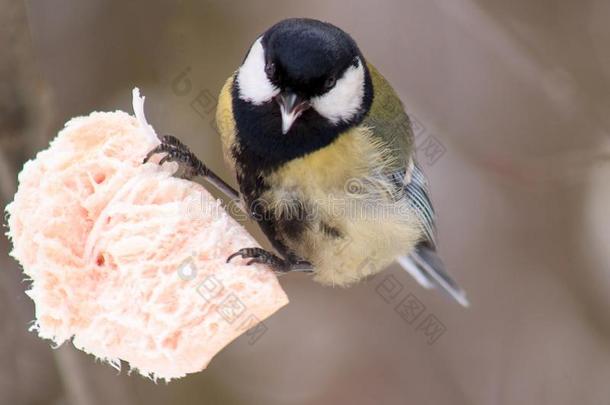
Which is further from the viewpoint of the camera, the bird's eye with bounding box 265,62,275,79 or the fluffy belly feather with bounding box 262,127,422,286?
the fluffy belly feather with bounding box 262,127,422,286

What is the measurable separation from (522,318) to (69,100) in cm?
125

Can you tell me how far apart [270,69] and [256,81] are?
0.07 meters

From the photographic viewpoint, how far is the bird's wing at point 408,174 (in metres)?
1.45

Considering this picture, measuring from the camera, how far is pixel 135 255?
1062 millimetres

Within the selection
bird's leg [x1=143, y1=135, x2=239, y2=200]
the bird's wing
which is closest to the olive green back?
the bird's wing

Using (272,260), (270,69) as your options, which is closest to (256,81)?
(270,69)

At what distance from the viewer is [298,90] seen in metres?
1.18

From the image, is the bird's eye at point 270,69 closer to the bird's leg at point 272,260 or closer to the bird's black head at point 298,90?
the bird's black head at point 298,90

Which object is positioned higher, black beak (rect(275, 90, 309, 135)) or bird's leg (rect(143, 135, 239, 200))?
bird's leg (rect(143, 135, 239, 200))

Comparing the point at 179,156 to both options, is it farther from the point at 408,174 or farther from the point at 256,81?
the point at 408,174

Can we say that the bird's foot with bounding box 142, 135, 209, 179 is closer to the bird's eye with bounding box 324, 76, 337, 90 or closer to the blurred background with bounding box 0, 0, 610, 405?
the bird's eye with bounding box 324, 76, 337, 90

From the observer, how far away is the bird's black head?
1156mm

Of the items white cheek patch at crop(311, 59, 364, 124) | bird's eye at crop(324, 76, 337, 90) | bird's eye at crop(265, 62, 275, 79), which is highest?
bird's eye at crop(265, 62, 275, 79)

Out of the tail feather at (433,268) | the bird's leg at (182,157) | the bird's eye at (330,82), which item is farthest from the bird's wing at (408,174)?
the bird's leg at (182,157)
